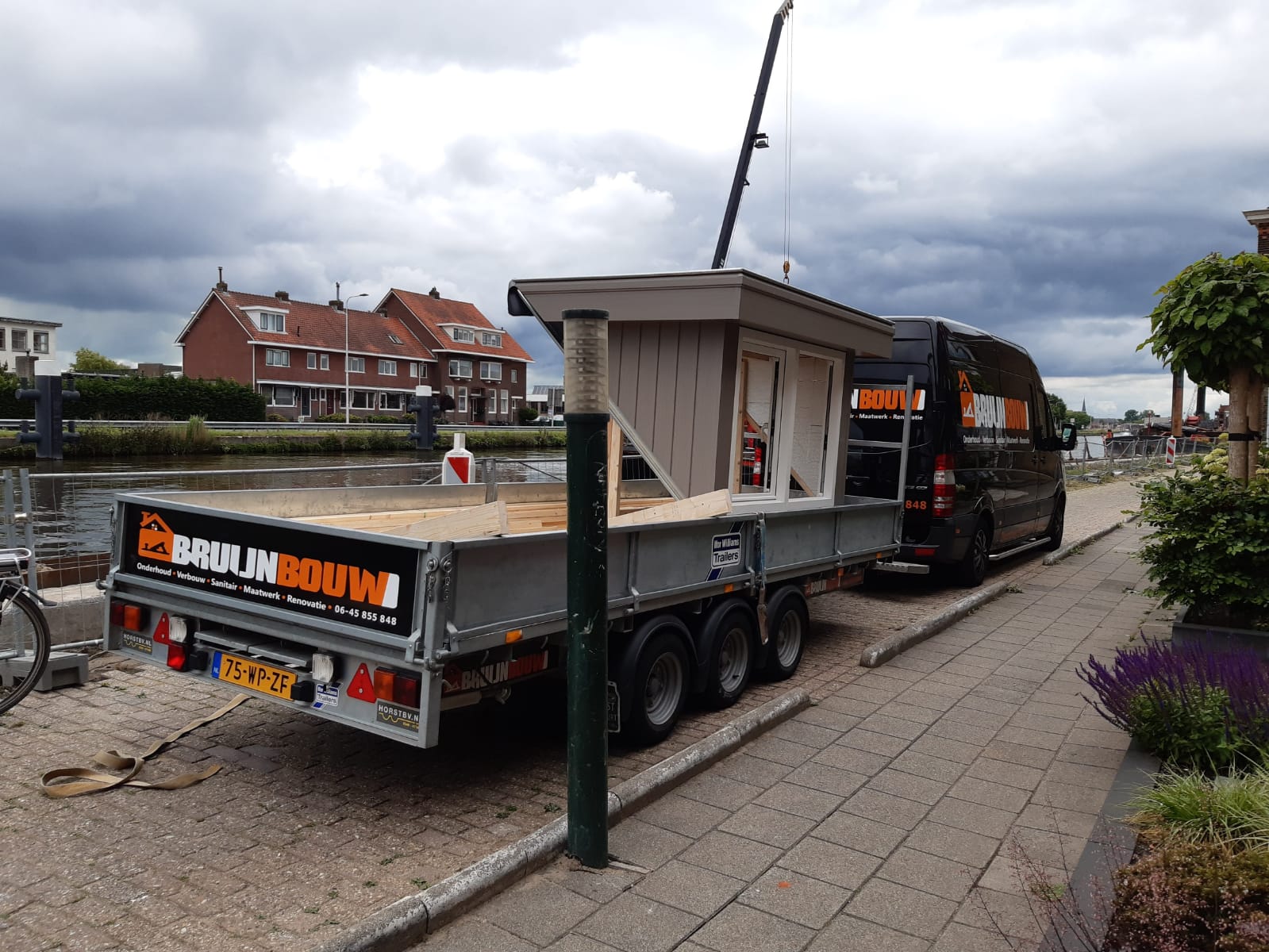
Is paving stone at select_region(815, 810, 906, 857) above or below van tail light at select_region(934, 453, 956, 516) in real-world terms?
below

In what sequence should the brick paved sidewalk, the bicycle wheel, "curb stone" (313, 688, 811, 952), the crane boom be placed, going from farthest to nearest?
the crane boom
the bicycle wheel
the brick paved sidewalk
"curb stone" (313, 688, 811, 952)

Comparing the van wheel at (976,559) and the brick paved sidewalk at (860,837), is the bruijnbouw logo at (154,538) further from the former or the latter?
the van wheel at (976,559)

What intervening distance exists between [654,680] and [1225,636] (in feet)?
14.3

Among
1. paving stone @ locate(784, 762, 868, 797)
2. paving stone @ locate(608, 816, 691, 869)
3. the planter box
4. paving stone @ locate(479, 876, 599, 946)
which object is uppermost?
the planter box

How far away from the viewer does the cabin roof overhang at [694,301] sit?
6312 mm

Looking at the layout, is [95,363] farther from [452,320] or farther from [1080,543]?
[1080,543]

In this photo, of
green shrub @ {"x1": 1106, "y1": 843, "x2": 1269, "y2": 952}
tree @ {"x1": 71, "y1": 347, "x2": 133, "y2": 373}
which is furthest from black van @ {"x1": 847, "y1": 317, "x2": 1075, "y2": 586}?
tree @ {"x1": 71, "y1": 347, "x2": 133, "y2": 373}

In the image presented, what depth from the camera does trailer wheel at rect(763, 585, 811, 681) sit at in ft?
21.9

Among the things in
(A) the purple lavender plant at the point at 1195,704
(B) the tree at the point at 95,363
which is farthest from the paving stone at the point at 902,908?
(B) the tree at the point at 95,363

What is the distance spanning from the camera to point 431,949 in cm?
332

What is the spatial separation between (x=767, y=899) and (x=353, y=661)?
203cm

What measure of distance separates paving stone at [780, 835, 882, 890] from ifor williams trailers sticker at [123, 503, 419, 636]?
6.39ft

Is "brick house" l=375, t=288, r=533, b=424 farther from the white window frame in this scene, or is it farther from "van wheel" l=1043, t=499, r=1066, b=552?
the white window frame

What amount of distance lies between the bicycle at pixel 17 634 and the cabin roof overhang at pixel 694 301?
373 centimetres
